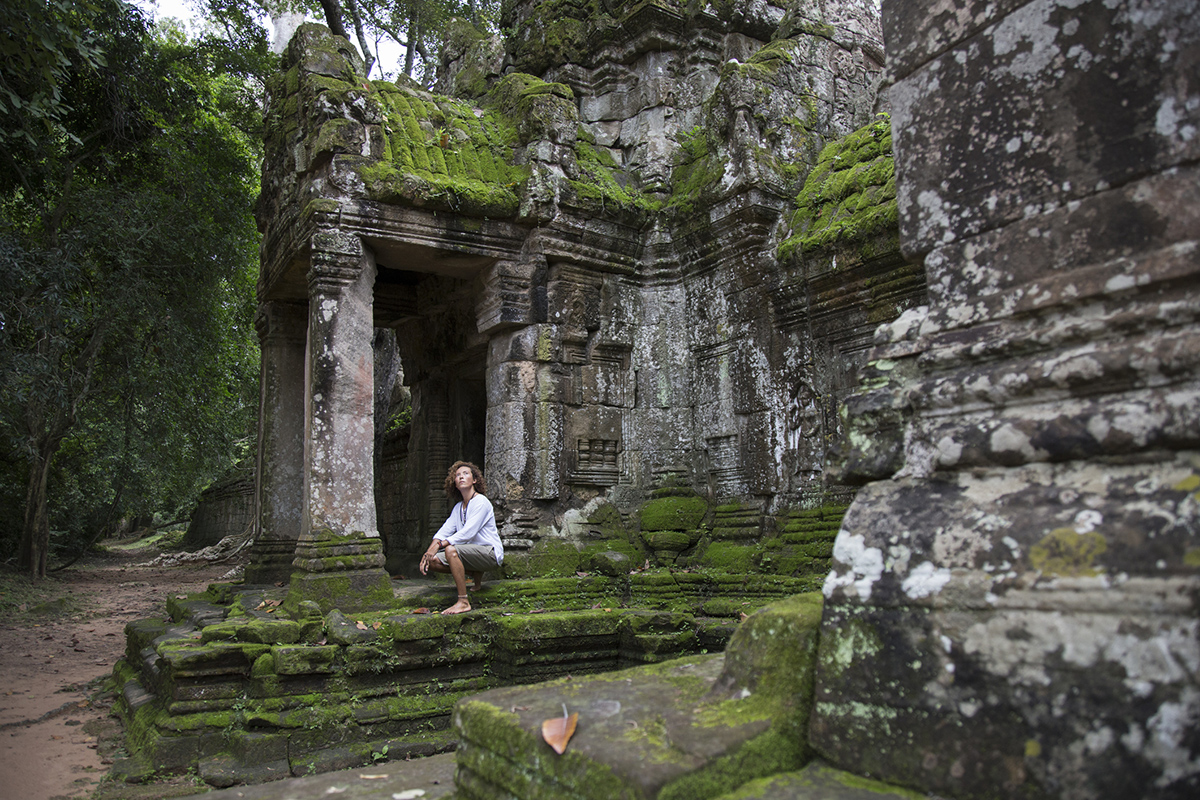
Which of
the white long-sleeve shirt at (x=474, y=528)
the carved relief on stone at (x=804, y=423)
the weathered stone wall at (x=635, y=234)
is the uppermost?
the weathered stone wall at (x=635, y=234)

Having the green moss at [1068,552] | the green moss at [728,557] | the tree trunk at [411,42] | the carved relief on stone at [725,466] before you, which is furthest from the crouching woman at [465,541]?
the tree trunk at [411,42]

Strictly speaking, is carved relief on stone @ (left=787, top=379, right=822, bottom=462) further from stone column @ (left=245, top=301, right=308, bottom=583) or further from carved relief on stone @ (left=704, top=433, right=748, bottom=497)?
stone column @ (left=245, top=301, right=308, bottom=583)

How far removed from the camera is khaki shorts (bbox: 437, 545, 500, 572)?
20.3 feet

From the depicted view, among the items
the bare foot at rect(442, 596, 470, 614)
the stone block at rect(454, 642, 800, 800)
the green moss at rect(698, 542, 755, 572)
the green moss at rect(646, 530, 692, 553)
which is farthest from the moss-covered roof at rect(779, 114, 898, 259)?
the stone block at rect(454, 642, 800, 800)

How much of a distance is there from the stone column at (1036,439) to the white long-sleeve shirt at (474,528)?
4.45 m

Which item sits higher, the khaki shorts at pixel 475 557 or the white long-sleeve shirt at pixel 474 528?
the white long-sleeve shirt at pixel 474 528

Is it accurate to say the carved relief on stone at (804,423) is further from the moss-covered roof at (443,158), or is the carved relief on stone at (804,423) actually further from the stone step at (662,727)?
the stone step at (662,727)

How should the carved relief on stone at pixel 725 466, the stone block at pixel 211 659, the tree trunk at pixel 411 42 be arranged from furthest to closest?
the tree trunk at pixel 411 42 < the carved relief on stone at pixel 725 466 < the stone block at pixel 211 659

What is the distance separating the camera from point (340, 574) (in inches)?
245

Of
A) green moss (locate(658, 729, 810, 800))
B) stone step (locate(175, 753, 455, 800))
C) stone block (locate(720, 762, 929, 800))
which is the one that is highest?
green moss (locate(658, 729, 810, 800))

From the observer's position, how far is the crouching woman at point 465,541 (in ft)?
20.0

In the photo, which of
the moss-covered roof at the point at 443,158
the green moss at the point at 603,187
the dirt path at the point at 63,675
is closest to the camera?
the dirt path at the point at 63,675

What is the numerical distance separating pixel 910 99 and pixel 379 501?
10845mm

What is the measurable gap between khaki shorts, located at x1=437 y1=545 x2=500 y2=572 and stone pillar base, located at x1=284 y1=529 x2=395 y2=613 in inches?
23.7
